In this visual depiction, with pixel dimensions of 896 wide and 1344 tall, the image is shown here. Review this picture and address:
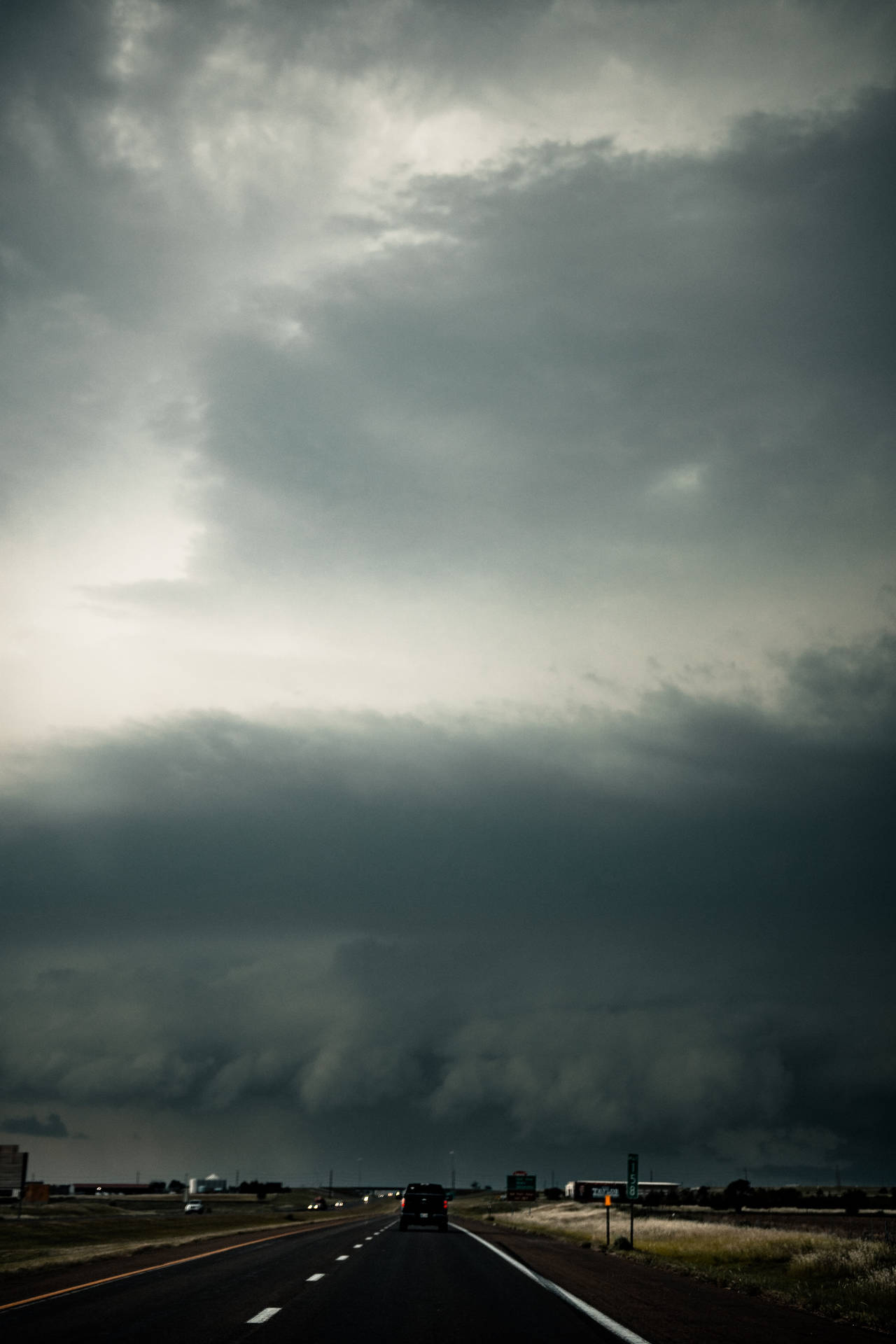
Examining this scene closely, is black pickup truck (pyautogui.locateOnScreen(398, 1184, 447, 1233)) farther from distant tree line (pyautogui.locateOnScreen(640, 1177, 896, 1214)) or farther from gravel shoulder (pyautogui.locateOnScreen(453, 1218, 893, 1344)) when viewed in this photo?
distant tree line (pyautogui.locateOnScreen(640, 1177, 896, 1214))

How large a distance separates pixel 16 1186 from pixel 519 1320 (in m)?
87.6

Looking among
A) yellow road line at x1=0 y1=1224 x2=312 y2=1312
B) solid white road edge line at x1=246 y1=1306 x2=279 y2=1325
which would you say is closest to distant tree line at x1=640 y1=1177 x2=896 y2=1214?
yellow road line at x1=0 y1=1224 x2=312 y2=1312

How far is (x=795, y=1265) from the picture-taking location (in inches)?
1113

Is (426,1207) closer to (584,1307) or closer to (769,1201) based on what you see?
(584,1307)

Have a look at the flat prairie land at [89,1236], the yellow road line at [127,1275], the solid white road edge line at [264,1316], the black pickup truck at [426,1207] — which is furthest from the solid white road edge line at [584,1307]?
the black pickup truck at [426,1207]

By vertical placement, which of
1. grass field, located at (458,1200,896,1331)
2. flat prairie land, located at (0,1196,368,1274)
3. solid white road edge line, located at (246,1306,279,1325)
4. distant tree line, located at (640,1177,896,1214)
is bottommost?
distant tree line, located at (640,1177,896,1214)

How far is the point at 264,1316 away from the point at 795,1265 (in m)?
17.2

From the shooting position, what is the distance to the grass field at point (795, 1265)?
1953 cm

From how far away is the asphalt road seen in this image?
14219 mm

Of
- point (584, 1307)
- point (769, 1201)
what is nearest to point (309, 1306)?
point (584, 1307)

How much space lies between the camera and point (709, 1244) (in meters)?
39.9

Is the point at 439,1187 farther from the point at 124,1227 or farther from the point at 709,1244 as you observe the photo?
the point at 124,1227

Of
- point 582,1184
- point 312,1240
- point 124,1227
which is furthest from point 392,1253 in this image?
point 582,1184

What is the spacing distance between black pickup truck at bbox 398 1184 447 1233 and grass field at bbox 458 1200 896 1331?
588cm
